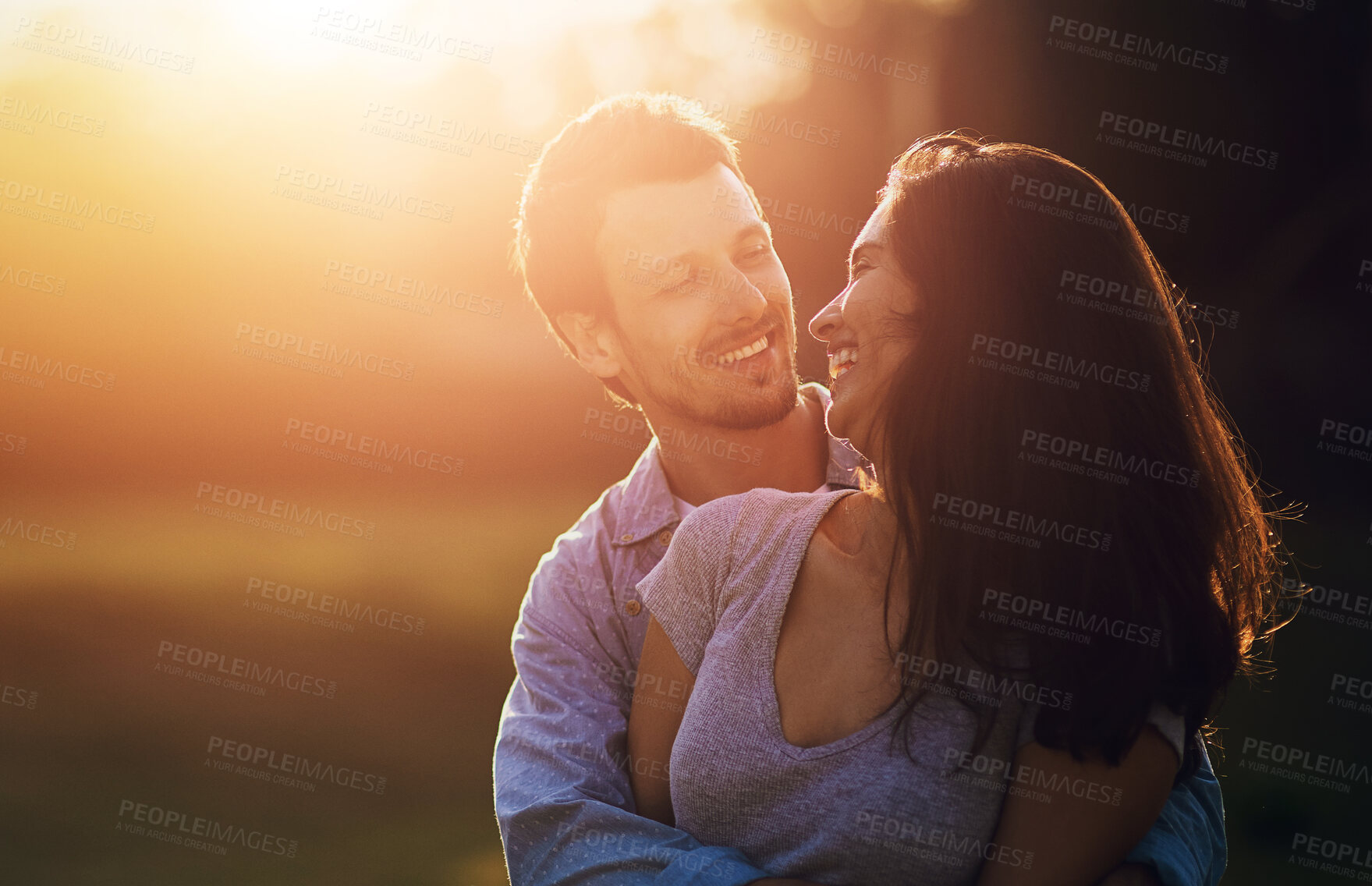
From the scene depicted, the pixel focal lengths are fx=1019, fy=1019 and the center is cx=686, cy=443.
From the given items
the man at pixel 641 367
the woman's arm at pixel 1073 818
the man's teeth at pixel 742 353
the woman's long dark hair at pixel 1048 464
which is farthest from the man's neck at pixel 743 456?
the woman's arm at pixel 1073 818

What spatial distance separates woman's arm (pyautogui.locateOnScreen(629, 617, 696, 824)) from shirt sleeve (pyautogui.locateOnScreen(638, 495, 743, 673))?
36 mm

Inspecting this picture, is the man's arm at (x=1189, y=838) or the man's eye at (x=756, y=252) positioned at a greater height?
the man's eye at (x=756, y=252)

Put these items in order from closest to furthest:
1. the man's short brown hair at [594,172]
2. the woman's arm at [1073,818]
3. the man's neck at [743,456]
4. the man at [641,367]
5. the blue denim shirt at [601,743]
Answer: the woman's arm at [1073,818] → the blue denim shirt at [601,743] → the man at [641,367] → the man's neck at [743,456] → the man's short brown hair at [594,172]

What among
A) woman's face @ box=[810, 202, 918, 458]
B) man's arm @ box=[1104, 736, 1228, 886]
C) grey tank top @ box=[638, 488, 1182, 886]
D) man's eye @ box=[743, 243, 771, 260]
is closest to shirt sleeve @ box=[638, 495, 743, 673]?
grey tank top @ box=[638, 488, 1182, 886]

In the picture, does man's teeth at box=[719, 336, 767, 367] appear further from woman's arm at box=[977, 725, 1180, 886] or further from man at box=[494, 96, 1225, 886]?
woman's arm at box=[977, 725, 1180, 886]

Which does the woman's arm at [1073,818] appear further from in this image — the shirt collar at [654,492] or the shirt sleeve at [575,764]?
the shirt collar at [654,492]

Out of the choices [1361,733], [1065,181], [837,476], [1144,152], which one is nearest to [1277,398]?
[1144,152]

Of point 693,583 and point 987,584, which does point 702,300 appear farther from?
point 987,584

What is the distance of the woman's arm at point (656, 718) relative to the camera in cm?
211

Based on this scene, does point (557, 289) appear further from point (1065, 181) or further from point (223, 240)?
point (223, 240)

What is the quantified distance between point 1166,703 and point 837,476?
53.2 inches

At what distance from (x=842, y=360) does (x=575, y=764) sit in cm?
119

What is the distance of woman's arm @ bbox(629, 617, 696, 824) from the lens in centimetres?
211

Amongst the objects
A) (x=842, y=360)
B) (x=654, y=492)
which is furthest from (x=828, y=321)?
(x=654, y=492)
